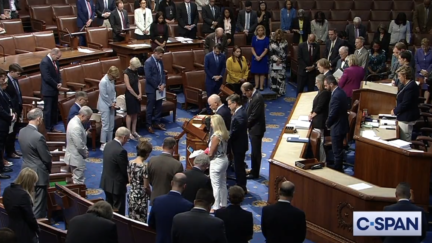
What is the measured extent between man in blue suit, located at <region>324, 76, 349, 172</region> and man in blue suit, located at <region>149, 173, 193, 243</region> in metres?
3.73

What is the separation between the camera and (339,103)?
29.6 feet

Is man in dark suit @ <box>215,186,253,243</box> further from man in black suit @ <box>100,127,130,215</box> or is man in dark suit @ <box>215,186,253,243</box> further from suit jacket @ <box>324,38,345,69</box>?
suit jacket @ <box>324,38,345,69</box>

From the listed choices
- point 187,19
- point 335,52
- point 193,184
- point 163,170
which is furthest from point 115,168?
point 187,19

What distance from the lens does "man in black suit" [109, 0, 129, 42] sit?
13827 mm

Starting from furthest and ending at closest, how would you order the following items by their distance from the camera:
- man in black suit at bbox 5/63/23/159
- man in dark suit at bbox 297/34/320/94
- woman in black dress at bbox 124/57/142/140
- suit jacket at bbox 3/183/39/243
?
man in dark suit at bbox 297/34/320/94 → woman in black dress at bbox 124/57/142/140 → man in black suit at bbox 5/63/23/159 → suit jacket at bbox 3/183/39/243

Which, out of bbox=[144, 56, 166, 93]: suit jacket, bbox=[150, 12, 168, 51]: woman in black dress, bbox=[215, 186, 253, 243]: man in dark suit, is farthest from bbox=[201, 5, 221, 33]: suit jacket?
bbox=[215, 186, 253, 243]: man in dark suit

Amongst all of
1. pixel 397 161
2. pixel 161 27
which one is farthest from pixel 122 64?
A: pixel 397 161

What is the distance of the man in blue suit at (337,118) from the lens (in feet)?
Answer: 29.6

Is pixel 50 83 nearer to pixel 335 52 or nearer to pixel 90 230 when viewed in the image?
pixel 90 230

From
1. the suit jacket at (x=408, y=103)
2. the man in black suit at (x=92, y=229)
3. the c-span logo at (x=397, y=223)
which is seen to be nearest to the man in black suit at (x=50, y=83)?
the suit jacket at (x=408, y=103)

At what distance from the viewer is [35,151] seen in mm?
7148

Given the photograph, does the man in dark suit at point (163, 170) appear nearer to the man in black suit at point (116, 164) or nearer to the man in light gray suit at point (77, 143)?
the man in black suit at point (116, 164)

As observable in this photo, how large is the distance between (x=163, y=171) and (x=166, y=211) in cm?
102

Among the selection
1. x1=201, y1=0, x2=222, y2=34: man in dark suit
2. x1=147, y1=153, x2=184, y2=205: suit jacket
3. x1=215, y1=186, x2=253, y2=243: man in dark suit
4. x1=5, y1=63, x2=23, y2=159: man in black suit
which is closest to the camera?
x1=215, y1=186, x2=253, y2=243: man in dark suit
